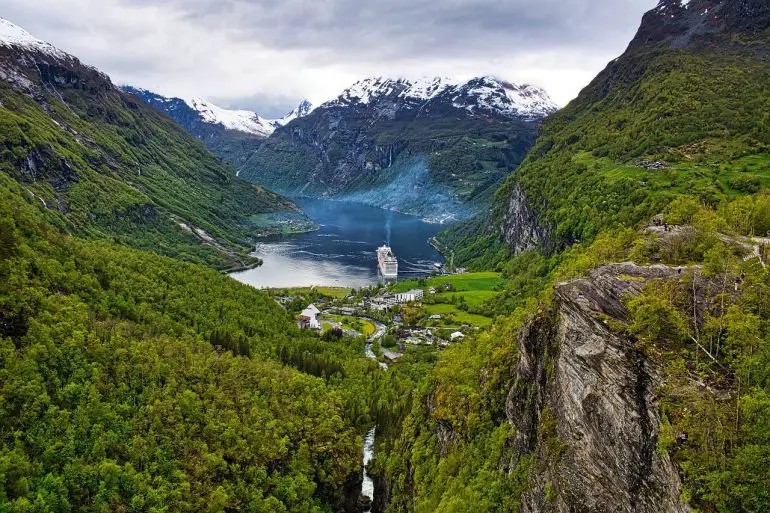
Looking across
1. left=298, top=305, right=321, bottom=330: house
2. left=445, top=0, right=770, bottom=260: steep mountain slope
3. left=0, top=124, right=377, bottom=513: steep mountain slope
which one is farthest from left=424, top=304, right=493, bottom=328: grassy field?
left=0, top=124, right=377, bottom=513: steep mountain slope

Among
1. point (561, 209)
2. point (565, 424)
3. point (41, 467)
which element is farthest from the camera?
point (561, 209)

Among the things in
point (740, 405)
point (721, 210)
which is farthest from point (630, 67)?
point (740, 405)

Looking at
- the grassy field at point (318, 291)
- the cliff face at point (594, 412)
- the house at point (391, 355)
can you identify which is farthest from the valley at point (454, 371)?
the grassy field at point (318, 291)

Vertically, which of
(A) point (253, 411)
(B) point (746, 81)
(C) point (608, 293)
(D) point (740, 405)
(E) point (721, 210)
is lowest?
(A) point (253, 411)

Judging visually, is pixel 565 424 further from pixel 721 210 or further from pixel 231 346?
pixel 231 346

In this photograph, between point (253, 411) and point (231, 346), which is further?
point (231, 346)

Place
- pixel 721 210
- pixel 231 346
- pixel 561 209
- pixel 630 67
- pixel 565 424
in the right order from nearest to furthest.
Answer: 1. pixel 565 424
2. pixel 721 210
3. pixel 231 346
4. pixel 561 209
5. pixel 630 67

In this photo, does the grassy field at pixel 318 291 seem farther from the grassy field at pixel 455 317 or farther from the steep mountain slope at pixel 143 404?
the steep mountain slope at pixel 143 404

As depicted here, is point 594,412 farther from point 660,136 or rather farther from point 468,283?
point 468,283
